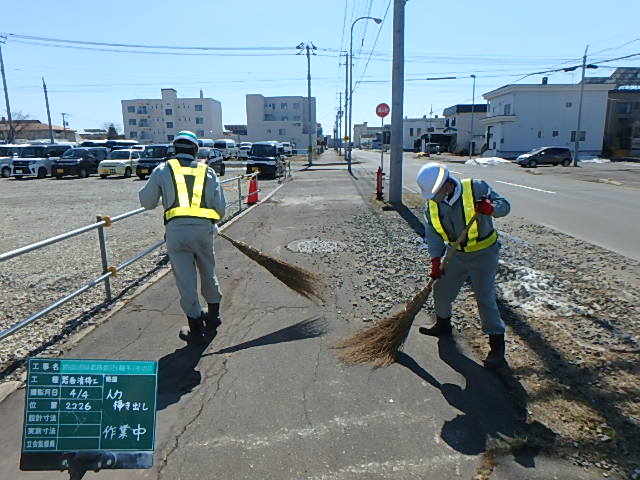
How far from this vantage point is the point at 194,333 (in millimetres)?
3996

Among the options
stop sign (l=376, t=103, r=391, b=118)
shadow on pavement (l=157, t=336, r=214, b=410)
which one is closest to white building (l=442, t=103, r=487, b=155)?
stop sign (l=376, t=103, r=391, b=118)

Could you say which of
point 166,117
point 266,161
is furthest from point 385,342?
point 166,117

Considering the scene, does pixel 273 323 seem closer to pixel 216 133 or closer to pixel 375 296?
pixel 375 296

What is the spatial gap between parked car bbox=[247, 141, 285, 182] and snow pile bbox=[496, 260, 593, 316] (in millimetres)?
18291

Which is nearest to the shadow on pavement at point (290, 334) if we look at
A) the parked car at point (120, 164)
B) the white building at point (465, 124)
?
the parked car at point (120, 164)

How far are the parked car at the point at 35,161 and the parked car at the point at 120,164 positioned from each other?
3.65 meters

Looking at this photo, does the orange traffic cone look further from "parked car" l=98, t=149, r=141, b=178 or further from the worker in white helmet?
"parked car" l=98, t=149, r=141, b=178

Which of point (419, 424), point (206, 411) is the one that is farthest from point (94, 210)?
point (419, 424)

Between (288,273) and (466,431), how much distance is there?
2.69 m

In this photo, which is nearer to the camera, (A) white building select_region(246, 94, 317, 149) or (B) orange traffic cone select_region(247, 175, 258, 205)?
(B) orange traffic cone select_region(247, 175, 258, 205)

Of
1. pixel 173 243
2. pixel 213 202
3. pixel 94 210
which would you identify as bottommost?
pixel 94 210

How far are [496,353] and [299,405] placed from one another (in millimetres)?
1710

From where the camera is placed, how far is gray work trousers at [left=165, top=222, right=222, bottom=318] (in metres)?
3.80

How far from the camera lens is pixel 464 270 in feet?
12.0
